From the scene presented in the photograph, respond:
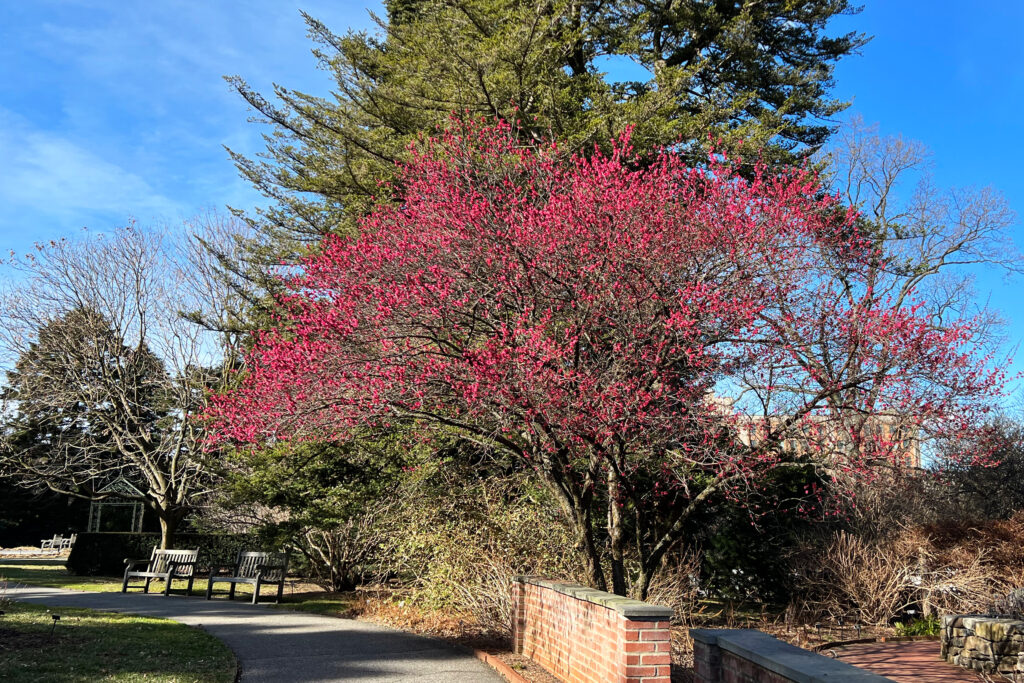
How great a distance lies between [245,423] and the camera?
9.48 meters

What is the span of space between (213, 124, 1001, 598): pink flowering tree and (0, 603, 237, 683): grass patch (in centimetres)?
251

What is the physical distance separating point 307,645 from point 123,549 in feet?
45.9

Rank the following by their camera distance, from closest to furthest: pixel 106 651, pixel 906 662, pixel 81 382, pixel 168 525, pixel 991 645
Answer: pixel 106 651, pixel 991 645, pixel 906 662, pixel 168 525, pixel 81 382

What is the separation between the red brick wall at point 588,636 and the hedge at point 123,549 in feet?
44.2

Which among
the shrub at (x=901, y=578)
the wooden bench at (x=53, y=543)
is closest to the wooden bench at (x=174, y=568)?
the shrub at (x=901, y=578)

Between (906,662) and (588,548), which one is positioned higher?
(588,548)

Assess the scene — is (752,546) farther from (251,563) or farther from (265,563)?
(251,563)

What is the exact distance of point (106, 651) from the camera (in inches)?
302

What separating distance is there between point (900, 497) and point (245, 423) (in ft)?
38.2

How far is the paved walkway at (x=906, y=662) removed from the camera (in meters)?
8.00

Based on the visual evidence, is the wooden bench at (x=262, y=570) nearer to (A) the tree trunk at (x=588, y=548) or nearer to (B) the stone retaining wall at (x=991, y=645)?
(A) the tree trunk at (x=588, y=548)

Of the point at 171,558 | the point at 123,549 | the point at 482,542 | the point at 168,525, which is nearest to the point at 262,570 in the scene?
the point at 171,558

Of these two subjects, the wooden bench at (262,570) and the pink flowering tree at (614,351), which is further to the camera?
the wooden bench at (262,570)

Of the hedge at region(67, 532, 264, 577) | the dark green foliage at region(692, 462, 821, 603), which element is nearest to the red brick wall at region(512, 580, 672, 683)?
the dark green foliage at region(692, 462, 821, 603)
